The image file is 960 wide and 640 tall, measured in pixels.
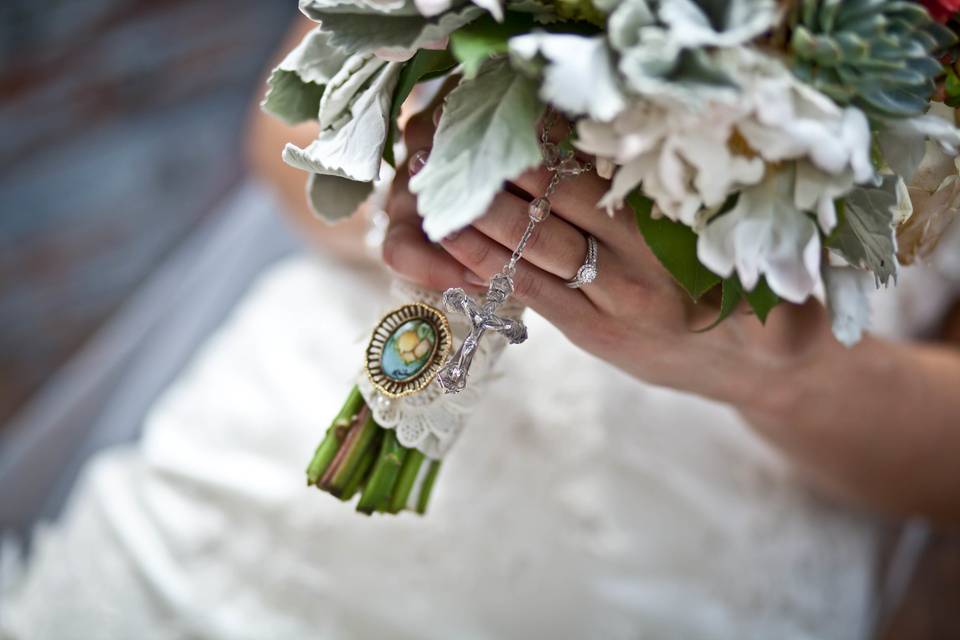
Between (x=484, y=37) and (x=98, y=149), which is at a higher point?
(x=484, y=37)

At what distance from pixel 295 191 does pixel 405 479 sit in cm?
55

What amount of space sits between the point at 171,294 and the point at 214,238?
5.0 inches

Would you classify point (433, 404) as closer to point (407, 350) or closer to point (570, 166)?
point (407, 350)

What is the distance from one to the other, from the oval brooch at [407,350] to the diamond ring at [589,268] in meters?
0.10

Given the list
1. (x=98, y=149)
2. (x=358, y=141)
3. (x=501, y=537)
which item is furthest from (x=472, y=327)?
(x=98, y=149)

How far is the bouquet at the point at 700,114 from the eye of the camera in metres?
0.34

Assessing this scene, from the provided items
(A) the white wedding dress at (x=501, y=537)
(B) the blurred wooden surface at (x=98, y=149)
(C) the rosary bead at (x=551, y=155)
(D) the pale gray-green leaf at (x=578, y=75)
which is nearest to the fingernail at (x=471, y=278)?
(C) the rosary bead at (x=551, y=155)

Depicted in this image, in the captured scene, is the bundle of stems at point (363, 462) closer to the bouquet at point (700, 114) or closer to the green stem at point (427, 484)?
the green stem at point (427, 484)

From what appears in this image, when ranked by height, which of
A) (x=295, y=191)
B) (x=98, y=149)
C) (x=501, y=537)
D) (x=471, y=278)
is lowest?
(x=98, y=149)

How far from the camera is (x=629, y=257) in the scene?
0.52 metres

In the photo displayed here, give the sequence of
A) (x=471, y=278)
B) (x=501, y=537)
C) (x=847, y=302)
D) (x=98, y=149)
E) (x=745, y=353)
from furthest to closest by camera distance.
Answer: (x=98, y=149) < (x=501, y=537) < (x=745, y=353) < (x=471, y=278) < (x=847, y=302)

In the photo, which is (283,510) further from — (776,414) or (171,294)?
(171,294)

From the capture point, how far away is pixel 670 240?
445 mm

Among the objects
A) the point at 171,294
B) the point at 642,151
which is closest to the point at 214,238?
the point at 171,294
